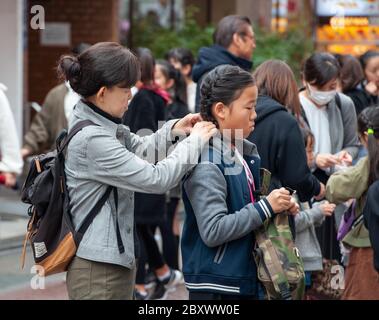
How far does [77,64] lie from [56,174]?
50 centimetres

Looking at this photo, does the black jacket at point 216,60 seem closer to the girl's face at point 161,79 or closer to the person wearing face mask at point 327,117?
the person wearing face mask at point 327,117

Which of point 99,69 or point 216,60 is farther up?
point 99,69

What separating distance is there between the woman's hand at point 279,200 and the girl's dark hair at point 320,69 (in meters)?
2.49

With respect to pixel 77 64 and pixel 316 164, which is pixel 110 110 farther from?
pixel 316 164

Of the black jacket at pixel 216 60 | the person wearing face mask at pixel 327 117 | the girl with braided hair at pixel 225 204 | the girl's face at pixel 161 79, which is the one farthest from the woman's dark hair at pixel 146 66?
Answer: the girl with braided hair at pixel 225 204

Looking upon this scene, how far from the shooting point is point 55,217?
405 cm

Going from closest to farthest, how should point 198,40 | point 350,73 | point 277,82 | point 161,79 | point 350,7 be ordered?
point 277,82 → point 350,73 → point 161,79 → point 198,40 → point 350,7

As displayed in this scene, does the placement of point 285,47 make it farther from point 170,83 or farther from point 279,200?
point 279,200

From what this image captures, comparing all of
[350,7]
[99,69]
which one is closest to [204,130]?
[99,69]

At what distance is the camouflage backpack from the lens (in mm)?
3986

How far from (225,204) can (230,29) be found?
3049 millimetres

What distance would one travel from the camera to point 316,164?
615 cm

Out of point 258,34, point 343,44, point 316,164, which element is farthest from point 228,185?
point 343,44

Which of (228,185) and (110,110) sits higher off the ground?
(110,110)
